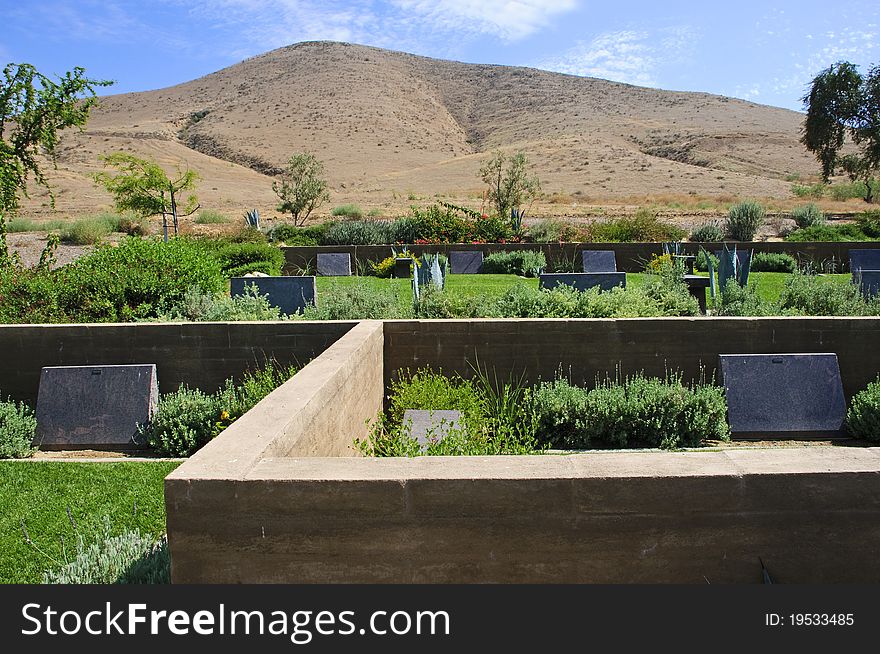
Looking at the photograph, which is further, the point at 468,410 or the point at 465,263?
the point at 465,263

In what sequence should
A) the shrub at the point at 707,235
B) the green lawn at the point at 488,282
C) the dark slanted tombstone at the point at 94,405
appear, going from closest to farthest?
the dark slanted tombstone at the point at 94,405 → the green lawn at the point at 488,282 → the shrub at the point at 707,235

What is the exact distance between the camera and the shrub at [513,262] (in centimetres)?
2108

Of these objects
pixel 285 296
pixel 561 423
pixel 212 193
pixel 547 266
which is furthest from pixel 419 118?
pixel 561 423

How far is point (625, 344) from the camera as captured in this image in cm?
782

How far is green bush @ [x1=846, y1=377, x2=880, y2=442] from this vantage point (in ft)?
23.0

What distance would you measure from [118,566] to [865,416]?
21.9 feet

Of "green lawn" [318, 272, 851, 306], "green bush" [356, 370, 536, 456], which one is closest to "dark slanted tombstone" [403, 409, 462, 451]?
"green bush" [356, 370, 536, 456]

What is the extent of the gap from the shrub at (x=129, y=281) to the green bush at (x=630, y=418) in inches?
219

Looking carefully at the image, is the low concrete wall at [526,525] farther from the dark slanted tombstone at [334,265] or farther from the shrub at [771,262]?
the shrub at [771,262]

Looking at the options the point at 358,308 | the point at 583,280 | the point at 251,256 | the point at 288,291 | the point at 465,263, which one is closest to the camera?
the point at 358,308

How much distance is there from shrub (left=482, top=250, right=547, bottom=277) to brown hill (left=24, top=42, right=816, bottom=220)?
112ft

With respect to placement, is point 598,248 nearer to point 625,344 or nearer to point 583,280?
point 583,280

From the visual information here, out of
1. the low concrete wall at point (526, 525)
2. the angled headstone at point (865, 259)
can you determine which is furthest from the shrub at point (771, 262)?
the low concrete wall at point (526, 525)

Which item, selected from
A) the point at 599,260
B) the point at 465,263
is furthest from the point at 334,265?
the point at 599,260
